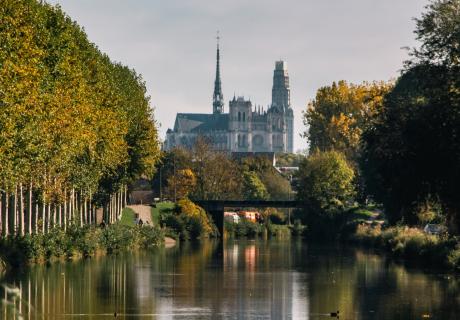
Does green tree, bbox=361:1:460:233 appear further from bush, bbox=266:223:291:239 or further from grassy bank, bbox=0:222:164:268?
bush, bbox=266:223:291:239

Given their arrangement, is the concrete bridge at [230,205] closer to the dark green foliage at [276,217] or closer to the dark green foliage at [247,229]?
the dark green foliage at [247,229]

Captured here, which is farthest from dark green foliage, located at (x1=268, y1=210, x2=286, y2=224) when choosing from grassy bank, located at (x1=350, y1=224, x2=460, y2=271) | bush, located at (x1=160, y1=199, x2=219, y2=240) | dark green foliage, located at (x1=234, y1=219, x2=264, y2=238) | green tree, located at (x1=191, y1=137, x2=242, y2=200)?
grassy bank, located at (x1=350, y1=224, x2=460, y2=271)

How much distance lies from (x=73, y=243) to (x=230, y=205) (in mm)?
71841

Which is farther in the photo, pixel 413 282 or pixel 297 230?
pixel 297 230

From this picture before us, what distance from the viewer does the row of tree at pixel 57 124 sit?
2452 inches

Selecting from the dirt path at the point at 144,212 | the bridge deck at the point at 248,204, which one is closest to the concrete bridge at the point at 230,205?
the bridge deck at the point at 248,204

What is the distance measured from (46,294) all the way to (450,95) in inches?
852

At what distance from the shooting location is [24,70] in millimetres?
62250

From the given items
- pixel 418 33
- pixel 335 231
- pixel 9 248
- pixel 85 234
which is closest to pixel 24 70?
pixel 9 248

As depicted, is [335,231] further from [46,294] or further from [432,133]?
[46,294]

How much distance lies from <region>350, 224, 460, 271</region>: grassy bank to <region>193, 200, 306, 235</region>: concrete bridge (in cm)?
3317

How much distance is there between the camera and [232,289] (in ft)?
187

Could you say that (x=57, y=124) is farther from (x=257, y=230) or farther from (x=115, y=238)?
(x=257, y=230)

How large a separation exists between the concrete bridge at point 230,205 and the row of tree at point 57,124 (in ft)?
115
